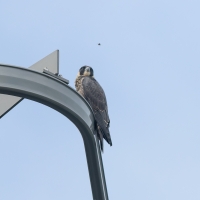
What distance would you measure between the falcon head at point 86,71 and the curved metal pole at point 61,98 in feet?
16.2

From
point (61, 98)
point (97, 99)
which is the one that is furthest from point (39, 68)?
point (97, 99)

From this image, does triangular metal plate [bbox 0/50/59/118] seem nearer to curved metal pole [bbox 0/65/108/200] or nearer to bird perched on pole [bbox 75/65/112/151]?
curved metal pole [bbox 0/65/108/200]

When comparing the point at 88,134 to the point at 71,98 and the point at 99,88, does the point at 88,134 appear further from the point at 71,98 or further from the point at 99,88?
the point at 99,88

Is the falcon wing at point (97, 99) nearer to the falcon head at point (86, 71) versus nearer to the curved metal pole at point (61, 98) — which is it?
the falcon head at point (86, 71)

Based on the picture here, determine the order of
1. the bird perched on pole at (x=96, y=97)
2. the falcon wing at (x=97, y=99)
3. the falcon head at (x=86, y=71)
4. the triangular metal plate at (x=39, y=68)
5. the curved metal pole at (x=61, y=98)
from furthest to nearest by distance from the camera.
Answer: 1. the falcon head at (x=86, y=71)
2. the falcon wing at (x=97, y=99)
3. the bird perched on pole at (x=96, y=97)
4. the triangular metal plate at (x=39, y=68)
5. the curved metal pole at (x=61, y=98)

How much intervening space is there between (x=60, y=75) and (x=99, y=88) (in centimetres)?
418

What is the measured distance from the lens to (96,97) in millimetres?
6242

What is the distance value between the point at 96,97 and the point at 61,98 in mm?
Result: 4143

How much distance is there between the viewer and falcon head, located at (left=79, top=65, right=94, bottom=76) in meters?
7.13

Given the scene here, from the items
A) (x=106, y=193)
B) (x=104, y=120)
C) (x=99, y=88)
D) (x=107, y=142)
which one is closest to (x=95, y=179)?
(x=106, y=193)

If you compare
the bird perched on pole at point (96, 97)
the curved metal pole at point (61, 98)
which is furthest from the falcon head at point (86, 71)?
the curved metal pole at point (61, 98)

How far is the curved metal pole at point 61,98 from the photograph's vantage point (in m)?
2.00

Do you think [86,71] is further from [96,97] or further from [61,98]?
[61,98]

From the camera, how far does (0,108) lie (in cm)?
254
